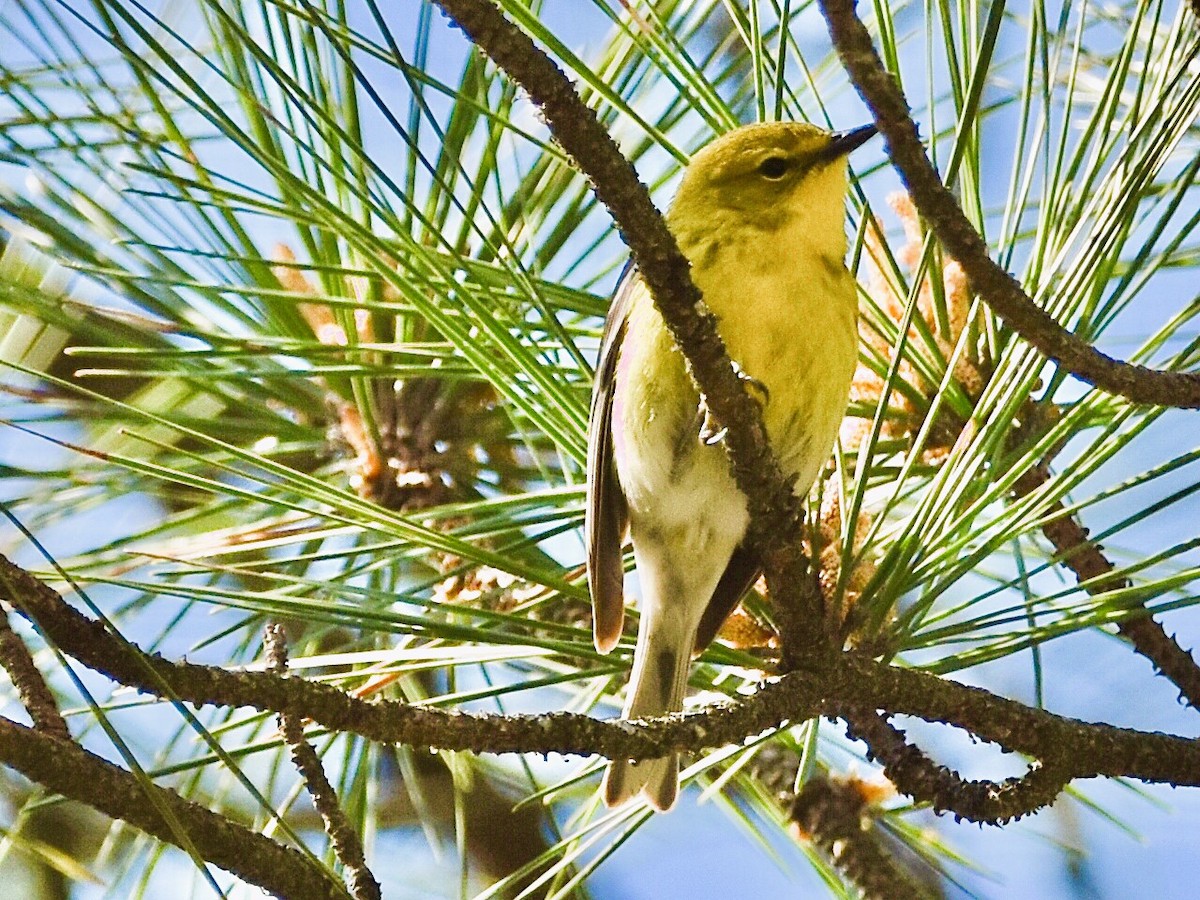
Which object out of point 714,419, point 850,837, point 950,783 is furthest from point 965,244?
point 850,837

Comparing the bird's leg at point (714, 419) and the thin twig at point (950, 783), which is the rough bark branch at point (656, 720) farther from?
the bird's leg at point (714, 419)

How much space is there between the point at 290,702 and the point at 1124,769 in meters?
0.85

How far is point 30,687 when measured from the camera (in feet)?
3.01

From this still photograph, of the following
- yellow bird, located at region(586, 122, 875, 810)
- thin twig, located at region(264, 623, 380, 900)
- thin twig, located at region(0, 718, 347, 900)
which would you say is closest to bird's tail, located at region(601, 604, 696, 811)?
yellow bird, located at region(586, 122, 875, 810)

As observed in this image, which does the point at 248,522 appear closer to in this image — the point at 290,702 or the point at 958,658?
the point at 958,658

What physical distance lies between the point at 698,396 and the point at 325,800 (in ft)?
2.33

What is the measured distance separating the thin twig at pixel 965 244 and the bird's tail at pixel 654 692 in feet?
2.12

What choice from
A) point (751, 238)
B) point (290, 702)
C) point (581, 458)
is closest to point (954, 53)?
point (751, 238)

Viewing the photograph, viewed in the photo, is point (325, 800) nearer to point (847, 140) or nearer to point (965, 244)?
point (965, 244)

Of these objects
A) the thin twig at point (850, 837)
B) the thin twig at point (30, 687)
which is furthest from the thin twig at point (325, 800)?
the thin twig at point (850, 837)

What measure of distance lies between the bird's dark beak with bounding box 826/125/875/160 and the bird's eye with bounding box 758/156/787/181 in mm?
70

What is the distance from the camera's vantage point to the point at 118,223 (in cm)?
182

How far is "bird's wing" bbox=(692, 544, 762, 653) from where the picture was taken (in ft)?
5.69

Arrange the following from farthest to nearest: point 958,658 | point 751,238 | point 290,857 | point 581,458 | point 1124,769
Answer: point 751,238, point 581,458, point 958,658, point 1124,769, point 290,857
